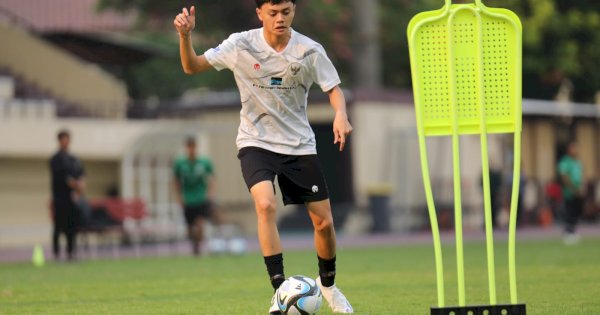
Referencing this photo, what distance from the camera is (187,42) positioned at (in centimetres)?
997

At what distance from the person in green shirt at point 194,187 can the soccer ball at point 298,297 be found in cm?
1495

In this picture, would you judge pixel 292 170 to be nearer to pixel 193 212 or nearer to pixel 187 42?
pixel 187 42

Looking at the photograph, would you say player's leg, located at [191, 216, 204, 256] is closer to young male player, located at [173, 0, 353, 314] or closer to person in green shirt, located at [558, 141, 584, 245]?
person in green shirt, located at [558, 141, 584, 245]

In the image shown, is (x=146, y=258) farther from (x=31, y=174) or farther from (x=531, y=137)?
(x=531, y=137)

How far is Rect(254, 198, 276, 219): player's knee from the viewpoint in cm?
1009

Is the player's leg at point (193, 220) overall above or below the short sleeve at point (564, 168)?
below

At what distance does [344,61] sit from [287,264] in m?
23.3

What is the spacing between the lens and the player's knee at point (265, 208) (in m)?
10.1

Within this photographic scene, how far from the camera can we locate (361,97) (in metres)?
38.9

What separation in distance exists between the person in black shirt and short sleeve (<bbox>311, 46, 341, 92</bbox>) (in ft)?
43.9

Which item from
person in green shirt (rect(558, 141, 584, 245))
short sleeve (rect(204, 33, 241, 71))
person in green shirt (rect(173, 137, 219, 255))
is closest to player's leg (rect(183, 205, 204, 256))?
person in green shirt (rect(173, 137, 219, 255))

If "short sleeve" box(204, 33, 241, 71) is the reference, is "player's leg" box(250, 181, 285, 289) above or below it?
below

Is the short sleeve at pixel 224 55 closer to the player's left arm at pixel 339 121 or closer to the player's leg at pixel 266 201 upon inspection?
the player's leg at pixel 266 201

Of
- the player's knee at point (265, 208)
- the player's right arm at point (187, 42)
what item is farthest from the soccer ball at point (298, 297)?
the player's right arm at point (187, 42)
